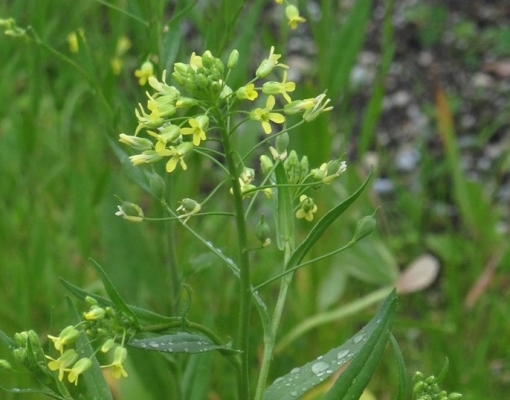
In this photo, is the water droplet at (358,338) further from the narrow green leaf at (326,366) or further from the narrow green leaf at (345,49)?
the narrow green leaf at (345,49)

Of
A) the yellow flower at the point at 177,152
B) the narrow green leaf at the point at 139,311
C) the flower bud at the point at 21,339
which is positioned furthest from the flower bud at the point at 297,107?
the flower bud at the point at 21,339

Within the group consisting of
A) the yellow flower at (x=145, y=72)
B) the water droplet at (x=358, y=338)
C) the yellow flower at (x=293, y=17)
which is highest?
the yellow flower at (x=293, y=17)

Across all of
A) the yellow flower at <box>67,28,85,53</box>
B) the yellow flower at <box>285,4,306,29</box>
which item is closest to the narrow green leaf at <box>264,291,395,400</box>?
the yellow flower at <box>285,4,306,29</box>

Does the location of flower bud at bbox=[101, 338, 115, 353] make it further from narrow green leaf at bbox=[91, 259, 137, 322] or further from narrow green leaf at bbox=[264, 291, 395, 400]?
narrow green leaf at bbox=[264, 291, 395, 400]

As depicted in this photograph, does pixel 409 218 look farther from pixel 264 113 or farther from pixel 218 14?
pixel 264 113

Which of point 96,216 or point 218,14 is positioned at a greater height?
point 218,14

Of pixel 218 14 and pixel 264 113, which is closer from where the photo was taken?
pixel 264 113

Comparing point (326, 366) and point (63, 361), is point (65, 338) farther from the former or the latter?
point (326, 366)

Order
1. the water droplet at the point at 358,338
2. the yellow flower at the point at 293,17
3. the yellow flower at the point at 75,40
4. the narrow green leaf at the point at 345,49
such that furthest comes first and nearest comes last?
the narrow green leaf at the point at 345,49
the yellow flower at the point at 75,40
the yellow flower at the point at 293,17
the water droplet at the point at 358,338

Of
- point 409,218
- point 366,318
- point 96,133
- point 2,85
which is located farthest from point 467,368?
point 96,133
